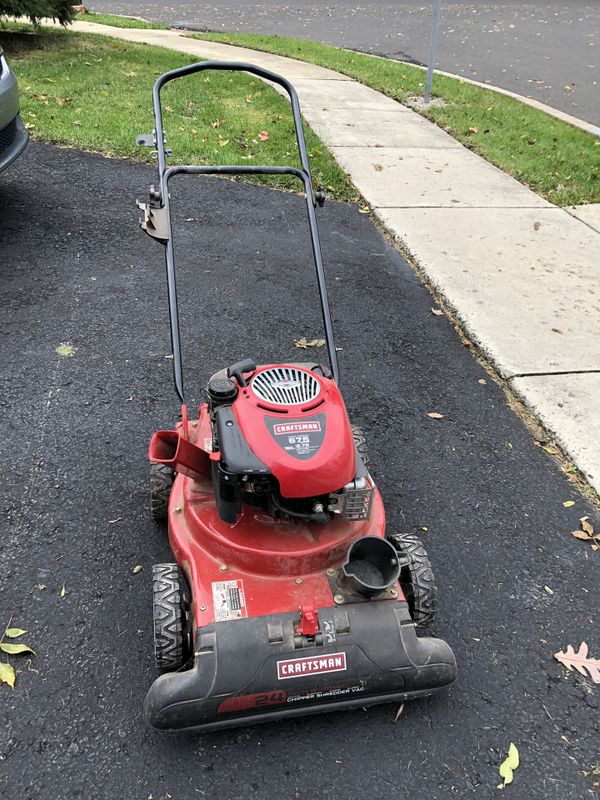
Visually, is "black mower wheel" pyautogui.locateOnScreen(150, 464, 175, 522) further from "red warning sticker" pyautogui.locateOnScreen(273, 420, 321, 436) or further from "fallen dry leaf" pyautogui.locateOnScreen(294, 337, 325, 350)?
"fallen dry leaf" pyautogui.locateOnScreen(294, 337, 325, 350)

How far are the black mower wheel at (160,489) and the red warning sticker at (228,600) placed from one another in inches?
24.0

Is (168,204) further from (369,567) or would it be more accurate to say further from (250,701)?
(250,701)

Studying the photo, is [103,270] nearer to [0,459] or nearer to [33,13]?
[0,459]

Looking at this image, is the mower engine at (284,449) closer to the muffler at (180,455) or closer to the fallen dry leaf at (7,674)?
the muffler at (180,455)

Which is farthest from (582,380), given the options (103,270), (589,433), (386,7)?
(386,7)

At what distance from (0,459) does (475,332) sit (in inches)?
104

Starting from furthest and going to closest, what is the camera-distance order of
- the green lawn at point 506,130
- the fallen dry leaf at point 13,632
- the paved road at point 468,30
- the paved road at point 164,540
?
1. the paved road at point 468,30
2. the green lawn at point 506,130
3. the fallen dry leaf at point 13,632
4. the paved road at point 164,540

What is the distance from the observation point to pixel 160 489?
8.39 feet

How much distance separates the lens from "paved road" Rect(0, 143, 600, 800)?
195 centimetres

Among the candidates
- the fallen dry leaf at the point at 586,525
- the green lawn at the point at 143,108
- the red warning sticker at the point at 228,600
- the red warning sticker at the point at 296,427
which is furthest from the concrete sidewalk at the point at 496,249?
the red warning sticker at the point at 228,600

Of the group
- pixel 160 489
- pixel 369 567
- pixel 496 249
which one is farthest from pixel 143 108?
pixel 369 567

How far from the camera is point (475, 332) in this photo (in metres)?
3.94

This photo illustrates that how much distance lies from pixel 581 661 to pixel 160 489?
5.26 ft

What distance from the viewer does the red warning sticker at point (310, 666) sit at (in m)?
1.87
